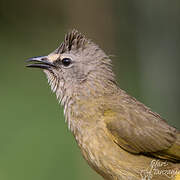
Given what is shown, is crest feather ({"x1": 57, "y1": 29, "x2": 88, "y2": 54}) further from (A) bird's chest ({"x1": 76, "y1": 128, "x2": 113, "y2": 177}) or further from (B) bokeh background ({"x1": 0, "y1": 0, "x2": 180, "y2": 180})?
(B) bokeh background ({"x1": 0, "y1": 0, "x2": 180, "y2": 180})

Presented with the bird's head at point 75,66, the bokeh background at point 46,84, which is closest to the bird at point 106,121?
the bird's head at point 75,66

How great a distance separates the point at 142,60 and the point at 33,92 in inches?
107

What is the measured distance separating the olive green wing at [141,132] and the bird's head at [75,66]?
1.27 ft

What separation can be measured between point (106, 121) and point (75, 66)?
0.65 metres

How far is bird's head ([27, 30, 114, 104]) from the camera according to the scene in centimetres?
512

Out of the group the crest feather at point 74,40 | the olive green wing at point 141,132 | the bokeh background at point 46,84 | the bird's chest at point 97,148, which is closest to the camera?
the bird's chest at point 97,148

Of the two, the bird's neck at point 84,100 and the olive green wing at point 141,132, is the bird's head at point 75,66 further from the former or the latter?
the olive green wing at point 141,132

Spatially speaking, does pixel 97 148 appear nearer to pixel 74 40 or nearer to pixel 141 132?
pixel 141 132

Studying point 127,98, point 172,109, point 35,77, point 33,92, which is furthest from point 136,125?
point 35,77

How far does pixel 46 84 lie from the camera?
34.4ft

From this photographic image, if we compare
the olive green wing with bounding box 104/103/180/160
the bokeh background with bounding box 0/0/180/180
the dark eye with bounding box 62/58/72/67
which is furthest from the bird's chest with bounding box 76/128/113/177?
the bokeh background with bounding box 0/0/180/180

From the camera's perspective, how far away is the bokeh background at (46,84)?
7.74 meters

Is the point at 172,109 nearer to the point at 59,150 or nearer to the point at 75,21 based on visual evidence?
the point at 59,150

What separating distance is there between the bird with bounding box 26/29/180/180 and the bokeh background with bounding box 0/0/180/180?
7.74ft
